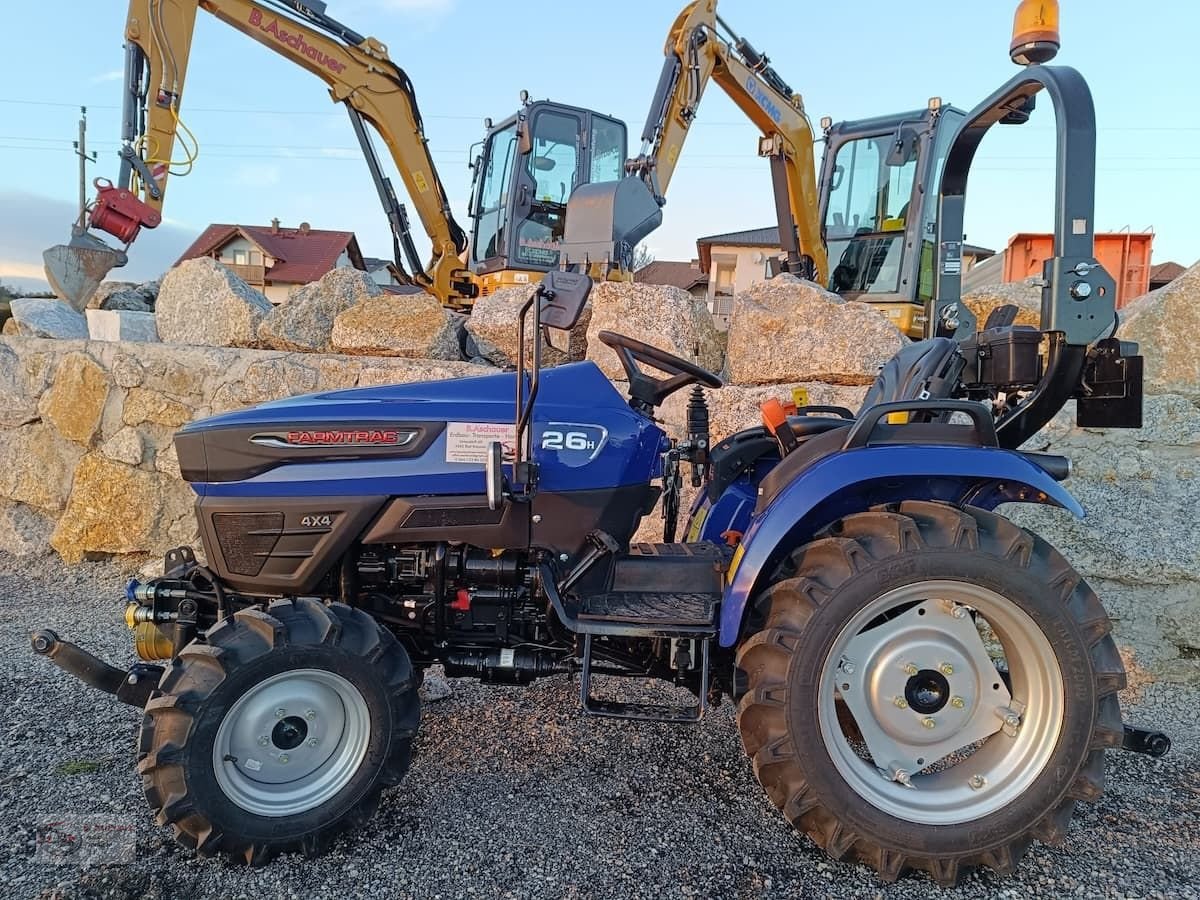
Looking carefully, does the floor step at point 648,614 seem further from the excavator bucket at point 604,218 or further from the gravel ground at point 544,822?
the excavator bucket at point 604,218

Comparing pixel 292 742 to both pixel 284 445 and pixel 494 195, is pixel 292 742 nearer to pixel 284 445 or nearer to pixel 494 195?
pixel 284 445

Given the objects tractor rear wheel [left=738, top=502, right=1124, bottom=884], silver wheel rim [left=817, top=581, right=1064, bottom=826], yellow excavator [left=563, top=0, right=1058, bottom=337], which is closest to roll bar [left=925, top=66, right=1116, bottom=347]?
tractor rear wheel [left=738, top=502, right=1124, bottom=884]

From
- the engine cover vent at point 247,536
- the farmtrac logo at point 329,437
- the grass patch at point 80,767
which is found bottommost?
the grass patch at point 80,767

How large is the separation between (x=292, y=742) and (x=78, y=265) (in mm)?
4981

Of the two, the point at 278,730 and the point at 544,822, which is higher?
the point at 278,730

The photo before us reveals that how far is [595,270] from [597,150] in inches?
160

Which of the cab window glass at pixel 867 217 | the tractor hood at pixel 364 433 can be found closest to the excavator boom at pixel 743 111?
the cab window glass at pixel 867 217

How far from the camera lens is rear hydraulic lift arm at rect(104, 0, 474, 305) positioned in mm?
5980

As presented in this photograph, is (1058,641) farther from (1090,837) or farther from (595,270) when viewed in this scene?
(595,270)

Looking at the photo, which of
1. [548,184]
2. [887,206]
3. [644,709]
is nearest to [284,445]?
[644,709]

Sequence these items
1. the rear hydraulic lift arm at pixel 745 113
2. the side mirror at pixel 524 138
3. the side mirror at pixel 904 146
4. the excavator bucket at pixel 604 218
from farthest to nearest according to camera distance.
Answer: the side mirror at pixel 524 138
the side mirror at pixel 904 146
the rear hydraulic lift arm at pixel 745 113
the excavator bucket at pixel 604 218

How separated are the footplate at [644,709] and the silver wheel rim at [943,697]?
1.12ft

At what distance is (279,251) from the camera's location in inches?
1184

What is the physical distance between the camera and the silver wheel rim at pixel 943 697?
2.14 m
